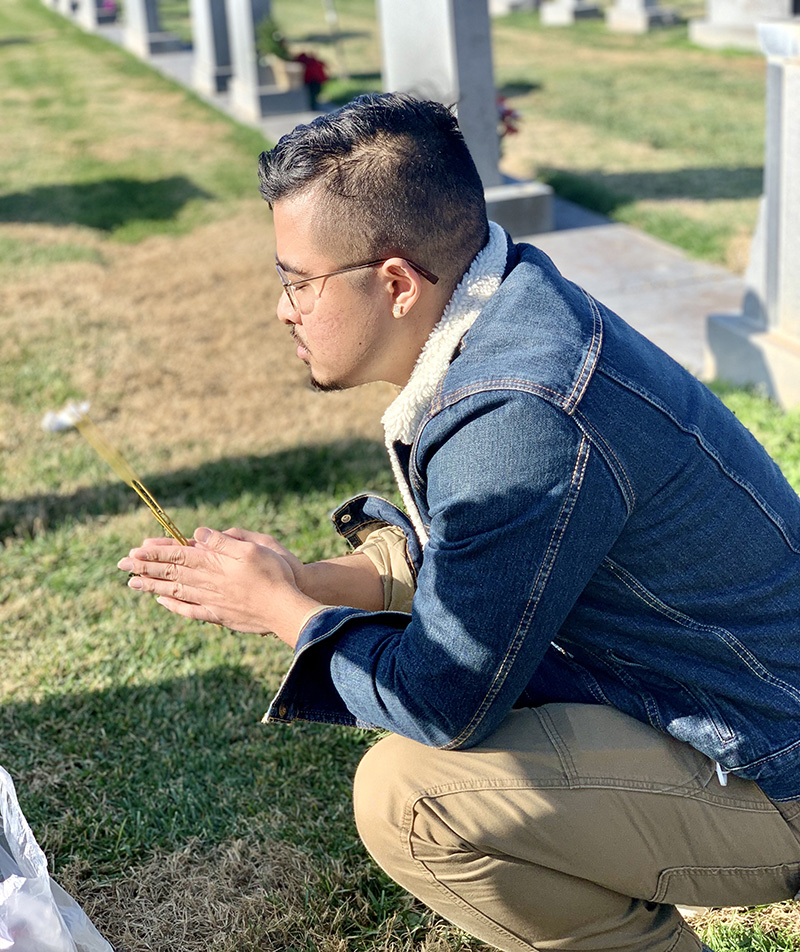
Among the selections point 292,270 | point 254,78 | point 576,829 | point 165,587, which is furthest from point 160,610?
point 254,78

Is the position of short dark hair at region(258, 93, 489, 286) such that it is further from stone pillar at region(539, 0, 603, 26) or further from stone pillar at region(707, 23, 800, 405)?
stone pillar at region(539, 0, 603, 26)

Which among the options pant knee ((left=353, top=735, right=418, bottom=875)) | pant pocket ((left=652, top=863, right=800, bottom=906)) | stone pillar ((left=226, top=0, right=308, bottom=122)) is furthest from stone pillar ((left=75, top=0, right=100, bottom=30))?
pant pocket ((left=652, top=863, right=800, bottom=906))

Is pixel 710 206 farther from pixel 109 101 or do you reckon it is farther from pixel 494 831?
pixel 109 101

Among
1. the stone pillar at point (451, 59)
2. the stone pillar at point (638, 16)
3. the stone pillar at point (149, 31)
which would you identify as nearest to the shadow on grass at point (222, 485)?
the stone pillar at point (451, 59)

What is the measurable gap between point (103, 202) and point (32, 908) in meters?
8.07

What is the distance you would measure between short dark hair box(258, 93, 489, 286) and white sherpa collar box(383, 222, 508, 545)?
4 cm

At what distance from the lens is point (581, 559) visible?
154cm

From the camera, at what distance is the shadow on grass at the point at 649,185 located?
7.82 meters

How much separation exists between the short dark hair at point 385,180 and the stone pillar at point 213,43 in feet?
40.4

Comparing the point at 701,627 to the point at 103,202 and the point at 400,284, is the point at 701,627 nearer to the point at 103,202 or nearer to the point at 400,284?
the point at 400,284

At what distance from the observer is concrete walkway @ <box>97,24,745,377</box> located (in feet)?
17.3

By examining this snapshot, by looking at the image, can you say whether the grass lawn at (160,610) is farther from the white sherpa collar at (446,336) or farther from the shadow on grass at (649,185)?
the white sherpa collar at (446,336)

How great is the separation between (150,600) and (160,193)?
654cm

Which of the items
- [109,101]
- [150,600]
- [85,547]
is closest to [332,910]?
[150,600]
